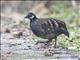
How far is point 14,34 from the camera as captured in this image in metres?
11.9

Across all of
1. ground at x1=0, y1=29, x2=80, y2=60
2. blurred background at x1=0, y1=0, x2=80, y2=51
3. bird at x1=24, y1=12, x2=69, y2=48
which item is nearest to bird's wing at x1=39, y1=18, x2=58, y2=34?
bird at x1=24, y1=12, x2=69, y2=48

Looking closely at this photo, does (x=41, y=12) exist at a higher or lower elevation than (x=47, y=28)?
higher

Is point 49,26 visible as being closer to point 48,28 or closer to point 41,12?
point 48,28

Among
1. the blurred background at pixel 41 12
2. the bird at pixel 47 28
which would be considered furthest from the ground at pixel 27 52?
the blurred background at pixel 41 12

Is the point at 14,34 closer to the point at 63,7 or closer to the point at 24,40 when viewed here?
the point at 24,40

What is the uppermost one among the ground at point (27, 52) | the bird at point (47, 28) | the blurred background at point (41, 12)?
the blurred background at point (41, 12)

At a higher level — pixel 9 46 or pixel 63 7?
pixel 63 7

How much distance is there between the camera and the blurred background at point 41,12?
543 inches

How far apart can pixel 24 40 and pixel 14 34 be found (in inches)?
31.9

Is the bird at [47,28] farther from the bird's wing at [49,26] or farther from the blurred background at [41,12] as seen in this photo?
the blurred background at [41,12]

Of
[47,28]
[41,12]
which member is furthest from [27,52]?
[41,12]

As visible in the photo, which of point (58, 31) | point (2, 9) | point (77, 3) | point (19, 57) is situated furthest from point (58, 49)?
point (2, 9)

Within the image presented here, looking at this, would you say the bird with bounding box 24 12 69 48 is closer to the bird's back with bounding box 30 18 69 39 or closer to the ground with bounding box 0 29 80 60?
the bird's back with bounding box 30 18 69 39

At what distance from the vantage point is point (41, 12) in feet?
60.3
